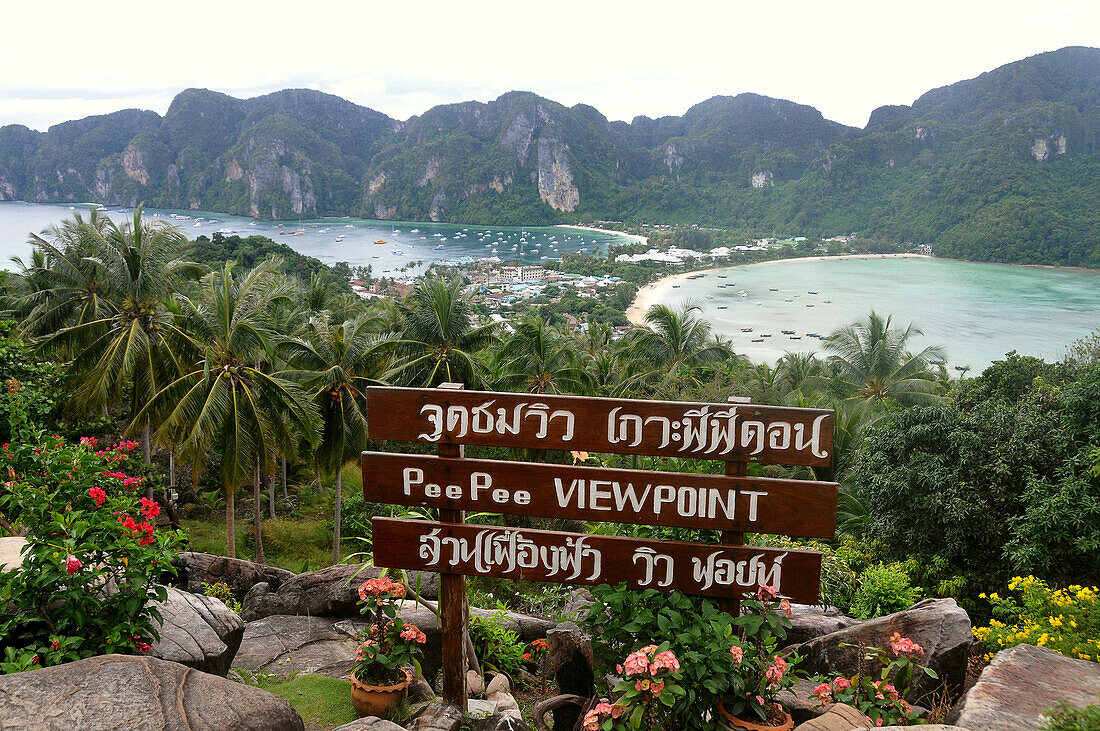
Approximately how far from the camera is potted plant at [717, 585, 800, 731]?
3582 millimetres

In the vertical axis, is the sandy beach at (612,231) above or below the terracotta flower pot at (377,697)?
above

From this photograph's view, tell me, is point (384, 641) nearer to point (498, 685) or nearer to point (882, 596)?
point (498, 685)

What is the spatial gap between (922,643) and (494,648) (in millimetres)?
3281

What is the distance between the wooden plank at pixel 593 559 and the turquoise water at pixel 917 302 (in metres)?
54.6

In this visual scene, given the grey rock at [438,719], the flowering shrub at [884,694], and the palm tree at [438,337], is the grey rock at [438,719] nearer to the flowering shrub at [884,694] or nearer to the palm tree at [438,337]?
the flowering shrub at [884,694]

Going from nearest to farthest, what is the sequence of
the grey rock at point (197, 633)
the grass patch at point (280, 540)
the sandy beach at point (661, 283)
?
the grey rock at point (197, 633)
the grass patch at point (280, 540)
the sandy beach at point (661, 283)

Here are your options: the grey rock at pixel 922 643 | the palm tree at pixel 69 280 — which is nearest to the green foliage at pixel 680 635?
the grey rock at pixel 922 643

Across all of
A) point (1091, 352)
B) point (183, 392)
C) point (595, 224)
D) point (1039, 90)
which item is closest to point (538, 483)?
point (183, 392)

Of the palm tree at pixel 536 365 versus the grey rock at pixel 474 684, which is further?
the palm tree at pixel 536 365

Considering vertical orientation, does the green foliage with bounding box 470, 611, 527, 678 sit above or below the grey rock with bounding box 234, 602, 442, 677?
above

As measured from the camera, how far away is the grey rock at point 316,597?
6.91 metres

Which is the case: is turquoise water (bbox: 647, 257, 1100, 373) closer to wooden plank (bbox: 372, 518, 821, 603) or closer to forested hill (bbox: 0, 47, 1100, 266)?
forested hill (bbox: 0, 47, 1100, 266)

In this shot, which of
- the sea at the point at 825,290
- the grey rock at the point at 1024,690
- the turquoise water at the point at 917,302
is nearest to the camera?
the grey rock at the point at 1024,690

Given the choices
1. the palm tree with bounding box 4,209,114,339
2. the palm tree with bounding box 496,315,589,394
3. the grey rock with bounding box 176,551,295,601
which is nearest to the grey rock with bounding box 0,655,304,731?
the grey rock with bounding box 176,551,295,601
